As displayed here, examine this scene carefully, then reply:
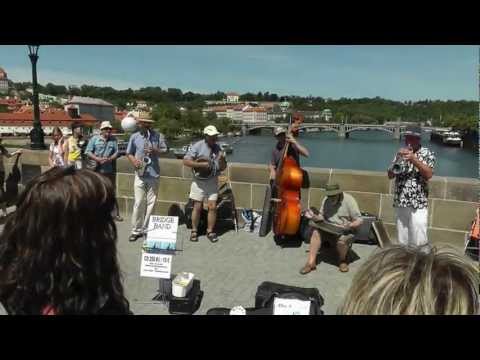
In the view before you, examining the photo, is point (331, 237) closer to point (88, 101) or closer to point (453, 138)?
point (453, 138)

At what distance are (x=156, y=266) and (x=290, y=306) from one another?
1.47 m

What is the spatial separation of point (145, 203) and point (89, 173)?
501cm

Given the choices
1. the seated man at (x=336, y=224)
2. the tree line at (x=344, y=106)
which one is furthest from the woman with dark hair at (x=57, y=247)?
the tree line at (x=344, y=106)

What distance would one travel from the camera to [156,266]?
4188 mm

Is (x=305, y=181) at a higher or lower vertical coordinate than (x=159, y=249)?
higher

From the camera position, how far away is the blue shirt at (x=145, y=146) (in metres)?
6.31

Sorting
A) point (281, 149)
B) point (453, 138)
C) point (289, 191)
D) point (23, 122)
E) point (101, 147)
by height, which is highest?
point (281, 149)

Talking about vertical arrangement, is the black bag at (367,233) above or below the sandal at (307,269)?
above

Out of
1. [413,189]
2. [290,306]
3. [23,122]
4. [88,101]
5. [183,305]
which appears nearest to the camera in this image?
[290,306]

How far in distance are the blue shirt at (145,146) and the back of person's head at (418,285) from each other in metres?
5.29

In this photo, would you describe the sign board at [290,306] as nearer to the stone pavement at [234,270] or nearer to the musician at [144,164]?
the stone pavement at [234,270]

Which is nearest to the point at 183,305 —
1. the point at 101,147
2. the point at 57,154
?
the point at 101,147

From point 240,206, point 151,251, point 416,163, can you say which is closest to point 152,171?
point 240,206
